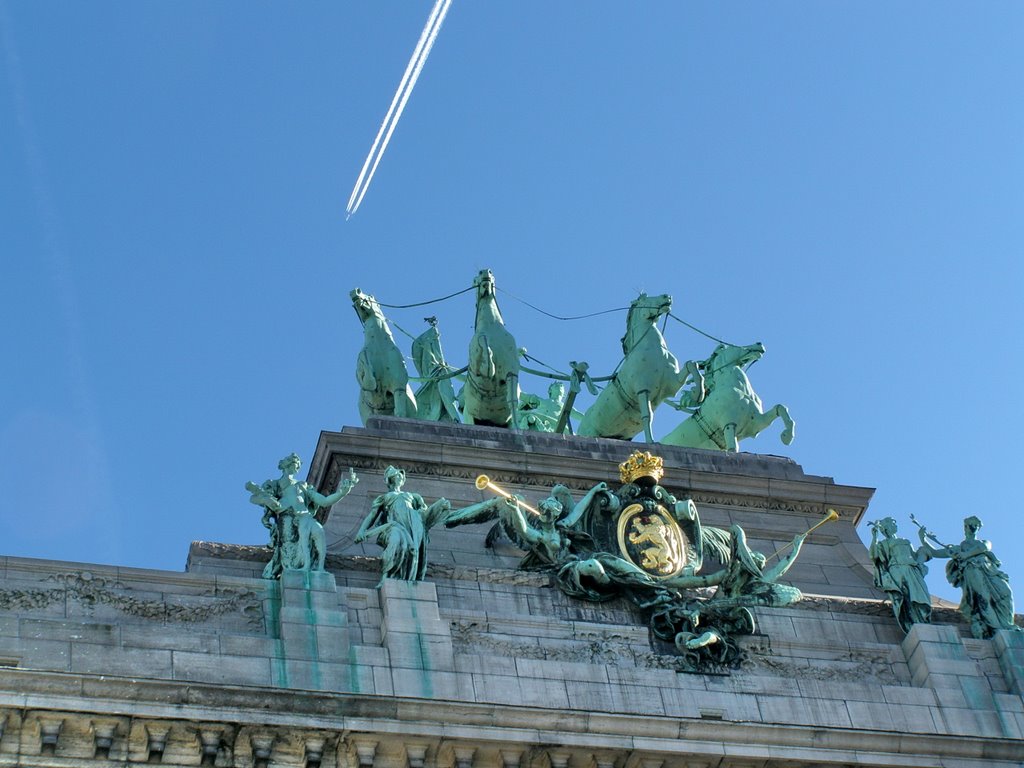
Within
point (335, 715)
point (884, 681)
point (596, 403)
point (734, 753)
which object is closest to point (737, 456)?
point (596, 403)

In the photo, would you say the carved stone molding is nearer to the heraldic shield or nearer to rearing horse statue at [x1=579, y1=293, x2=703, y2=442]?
the heraldic shield

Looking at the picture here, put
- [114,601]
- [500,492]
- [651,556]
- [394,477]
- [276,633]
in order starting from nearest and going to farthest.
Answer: [114,601] < [276,633] < [394,477] < [651,556] < [500,492]

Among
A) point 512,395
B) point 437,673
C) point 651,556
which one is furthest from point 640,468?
point 437,673

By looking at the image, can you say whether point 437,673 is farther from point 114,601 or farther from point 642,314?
point 642,314

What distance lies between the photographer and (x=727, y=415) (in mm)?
36438

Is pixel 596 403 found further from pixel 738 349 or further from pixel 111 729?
pixel 111 729

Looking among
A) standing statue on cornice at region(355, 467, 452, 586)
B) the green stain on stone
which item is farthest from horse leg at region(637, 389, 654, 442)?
the green stain on stone

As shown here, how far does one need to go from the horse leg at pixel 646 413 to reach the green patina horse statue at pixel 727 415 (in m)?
1.07

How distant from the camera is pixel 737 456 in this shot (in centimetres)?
3453

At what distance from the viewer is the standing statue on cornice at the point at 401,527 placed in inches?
1122

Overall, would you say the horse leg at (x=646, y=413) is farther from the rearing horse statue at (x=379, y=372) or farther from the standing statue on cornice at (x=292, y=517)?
the standing statue on cornice at (x=292, y=517)

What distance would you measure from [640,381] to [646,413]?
64cm

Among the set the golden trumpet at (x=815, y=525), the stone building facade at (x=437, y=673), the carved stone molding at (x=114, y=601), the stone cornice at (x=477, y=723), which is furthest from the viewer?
the golden trumpet at (x=815, y=525)

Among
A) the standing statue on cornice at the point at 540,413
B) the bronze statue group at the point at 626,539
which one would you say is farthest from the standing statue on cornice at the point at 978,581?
the standing statue on cornice at the point at 540,413
